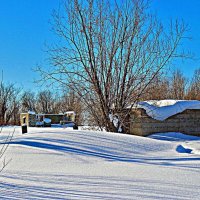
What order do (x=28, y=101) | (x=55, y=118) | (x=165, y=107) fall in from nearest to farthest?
(x=165, y=107), (x=55, y=118), (x=28, y=101)

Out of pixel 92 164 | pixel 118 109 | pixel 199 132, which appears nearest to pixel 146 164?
pixel 92 164

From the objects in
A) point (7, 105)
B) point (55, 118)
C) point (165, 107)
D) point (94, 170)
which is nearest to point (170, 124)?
point (165, 107)

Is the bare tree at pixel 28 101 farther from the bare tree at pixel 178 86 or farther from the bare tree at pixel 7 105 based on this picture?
the bare tree at pixel 7 105

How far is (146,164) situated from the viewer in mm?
3889

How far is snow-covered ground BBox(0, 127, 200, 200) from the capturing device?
2.48 m

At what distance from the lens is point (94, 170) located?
339 cm

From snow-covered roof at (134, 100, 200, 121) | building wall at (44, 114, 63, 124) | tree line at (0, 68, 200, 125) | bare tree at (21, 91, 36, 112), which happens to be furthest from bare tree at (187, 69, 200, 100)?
bare tree at (21, 91, 36, 112)

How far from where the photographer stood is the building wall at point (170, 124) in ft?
32.6

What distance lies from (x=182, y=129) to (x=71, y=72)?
5.35m

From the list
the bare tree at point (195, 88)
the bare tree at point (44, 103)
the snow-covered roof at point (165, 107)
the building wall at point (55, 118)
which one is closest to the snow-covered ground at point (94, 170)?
the snow-covered roof at point (165, 107)

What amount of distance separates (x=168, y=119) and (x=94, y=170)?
7.38 metres

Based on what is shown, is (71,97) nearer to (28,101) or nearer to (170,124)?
(170,124)

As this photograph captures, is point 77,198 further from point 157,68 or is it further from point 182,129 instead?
point 182,129

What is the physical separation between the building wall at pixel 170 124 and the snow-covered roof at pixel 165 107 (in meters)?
0.19
